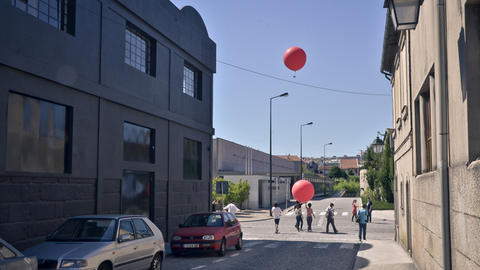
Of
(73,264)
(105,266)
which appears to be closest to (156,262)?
(105,266)

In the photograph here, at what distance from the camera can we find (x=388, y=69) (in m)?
24.0

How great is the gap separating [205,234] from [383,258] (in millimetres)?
5717

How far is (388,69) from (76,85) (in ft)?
49.1

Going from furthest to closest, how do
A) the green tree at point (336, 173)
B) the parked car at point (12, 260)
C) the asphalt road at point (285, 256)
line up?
the green tree at point (336, 173)
the asphalt road at point (285, 256)
the parked car at point (12, 260)

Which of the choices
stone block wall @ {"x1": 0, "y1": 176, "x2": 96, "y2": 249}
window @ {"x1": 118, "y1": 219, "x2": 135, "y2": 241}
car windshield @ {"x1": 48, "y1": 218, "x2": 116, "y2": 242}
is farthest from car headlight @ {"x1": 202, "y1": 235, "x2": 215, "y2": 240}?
car windshield @ {"x1": 48, "y1": 218, "x2": 116, "y2": 242}

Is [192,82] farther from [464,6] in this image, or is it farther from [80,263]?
[464,6]

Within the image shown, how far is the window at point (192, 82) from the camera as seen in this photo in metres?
23.9

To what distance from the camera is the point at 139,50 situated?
19.5 metres

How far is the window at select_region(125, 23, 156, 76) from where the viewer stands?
18.7 meters

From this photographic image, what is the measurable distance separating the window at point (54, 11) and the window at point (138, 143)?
4.44m

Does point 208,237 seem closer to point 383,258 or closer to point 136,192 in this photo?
point 136,192

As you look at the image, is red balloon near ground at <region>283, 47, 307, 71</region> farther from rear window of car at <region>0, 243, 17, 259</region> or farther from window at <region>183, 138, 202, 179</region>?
rear window of car at <region>0, 243, 17, 259</region>

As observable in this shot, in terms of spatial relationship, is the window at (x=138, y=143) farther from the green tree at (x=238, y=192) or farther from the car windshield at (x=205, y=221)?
the green tree at (x=238, y=192)

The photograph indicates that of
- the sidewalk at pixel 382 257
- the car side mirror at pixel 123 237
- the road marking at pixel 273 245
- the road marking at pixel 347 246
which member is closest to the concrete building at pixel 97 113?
the car side mirror at pixel 123 237
